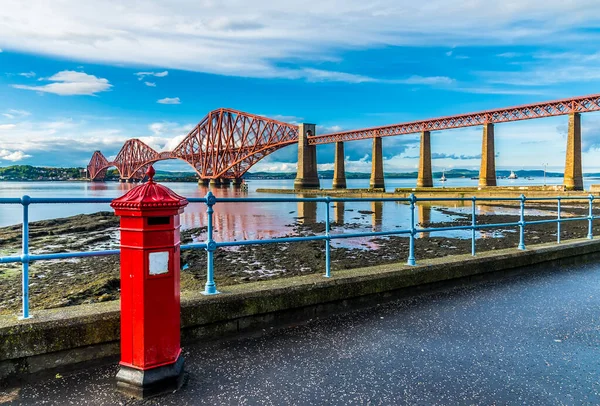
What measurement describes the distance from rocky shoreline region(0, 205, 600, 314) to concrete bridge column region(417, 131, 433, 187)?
44416mm

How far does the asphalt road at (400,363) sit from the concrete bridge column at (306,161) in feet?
270

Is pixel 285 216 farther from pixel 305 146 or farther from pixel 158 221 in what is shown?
pixel 305 146

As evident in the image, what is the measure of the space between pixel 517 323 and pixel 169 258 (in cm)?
322

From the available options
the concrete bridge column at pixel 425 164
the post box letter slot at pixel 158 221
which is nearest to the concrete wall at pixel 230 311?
the post box letter slot at pixel 158 221

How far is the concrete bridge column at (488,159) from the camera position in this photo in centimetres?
5365

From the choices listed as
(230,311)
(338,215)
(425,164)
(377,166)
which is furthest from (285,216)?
(377,166)

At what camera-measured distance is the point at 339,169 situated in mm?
85500

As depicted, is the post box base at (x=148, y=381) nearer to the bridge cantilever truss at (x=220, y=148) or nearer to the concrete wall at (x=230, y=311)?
the concrete wall at (x=230, y=311)

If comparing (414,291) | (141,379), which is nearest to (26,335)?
(141,379)

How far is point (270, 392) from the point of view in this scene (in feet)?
9.06

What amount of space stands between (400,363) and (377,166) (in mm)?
72722

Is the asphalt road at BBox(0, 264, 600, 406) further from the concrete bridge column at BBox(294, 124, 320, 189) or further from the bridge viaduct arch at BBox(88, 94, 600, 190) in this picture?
the concrete bridge column at BBox(294, 124, 320, 189)

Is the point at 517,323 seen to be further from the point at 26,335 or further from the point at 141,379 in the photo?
the point at 26,335

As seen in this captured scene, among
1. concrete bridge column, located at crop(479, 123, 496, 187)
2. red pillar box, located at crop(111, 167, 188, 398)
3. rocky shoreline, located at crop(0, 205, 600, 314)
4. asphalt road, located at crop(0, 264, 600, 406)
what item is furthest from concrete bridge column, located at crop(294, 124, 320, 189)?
red pillar box, located at crop(111, 167, 188, 398)
